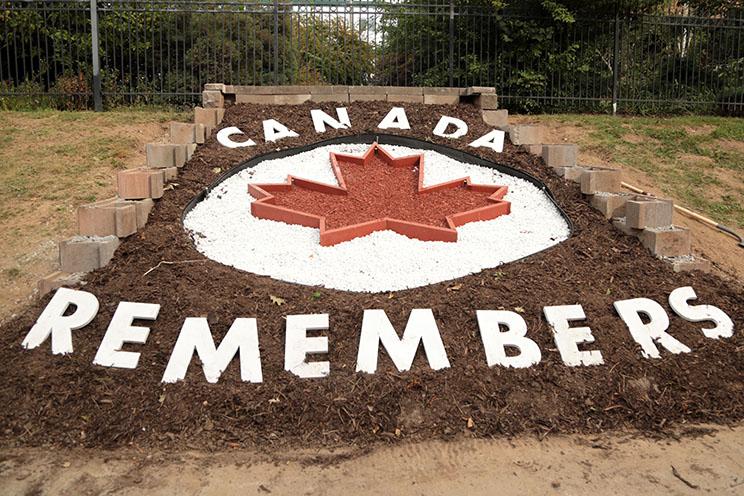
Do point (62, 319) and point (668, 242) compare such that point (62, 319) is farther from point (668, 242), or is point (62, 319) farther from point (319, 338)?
point (668, 242)

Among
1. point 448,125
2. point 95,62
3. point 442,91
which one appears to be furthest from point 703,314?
point 95,62

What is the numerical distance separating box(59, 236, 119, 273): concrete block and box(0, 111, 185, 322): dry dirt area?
606mm

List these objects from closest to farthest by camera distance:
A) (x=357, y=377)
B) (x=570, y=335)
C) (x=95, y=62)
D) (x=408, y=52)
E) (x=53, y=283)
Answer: (x=357, y=377) → (x=570, y=335) → (x=53, y=283) → (x=95, y=62) → (x=408, y=52)

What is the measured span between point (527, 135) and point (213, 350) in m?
5.01

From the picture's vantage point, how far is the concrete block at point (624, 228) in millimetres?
6078

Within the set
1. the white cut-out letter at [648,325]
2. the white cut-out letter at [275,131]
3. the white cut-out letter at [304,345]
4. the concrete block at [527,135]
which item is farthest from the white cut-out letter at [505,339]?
the white cut-out letter at [275,131]

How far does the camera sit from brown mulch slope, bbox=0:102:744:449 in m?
4.06

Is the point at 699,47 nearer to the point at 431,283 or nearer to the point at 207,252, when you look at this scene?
the point at 431,283

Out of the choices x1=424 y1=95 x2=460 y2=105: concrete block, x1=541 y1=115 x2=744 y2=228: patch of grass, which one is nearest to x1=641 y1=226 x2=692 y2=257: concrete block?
x1=541 y1=115 x2=744 y2=228: patch of grass

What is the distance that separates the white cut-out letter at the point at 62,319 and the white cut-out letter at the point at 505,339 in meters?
2.97

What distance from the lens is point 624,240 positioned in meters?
6.09

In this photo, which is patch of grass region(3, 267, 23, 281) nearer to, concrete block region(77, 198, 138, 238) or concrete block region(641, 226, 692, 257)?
concrete block region(77, 198, 138, 238)

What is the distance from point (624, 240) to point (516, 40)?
6.24 m

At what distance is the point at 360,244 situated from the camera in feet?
19.7
